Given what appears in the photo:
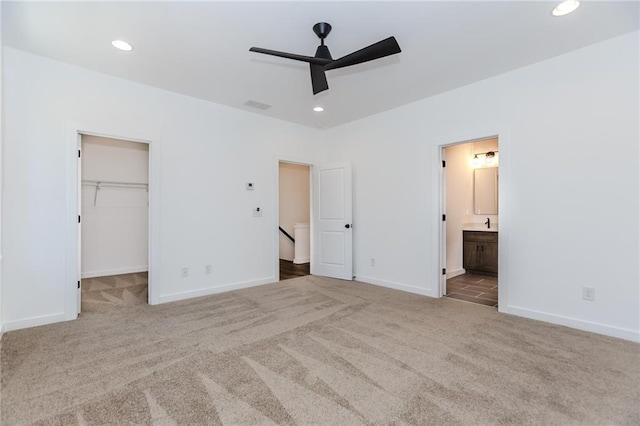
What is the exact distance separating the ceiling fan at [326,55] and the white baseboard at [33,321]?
333 cm

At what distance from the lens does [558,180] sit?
119 inches

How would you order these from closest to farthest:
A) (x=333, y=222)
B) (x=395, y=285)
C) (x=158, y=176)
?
(x=158, y=176)
(x=395, y=285)
(x=333, y=222)

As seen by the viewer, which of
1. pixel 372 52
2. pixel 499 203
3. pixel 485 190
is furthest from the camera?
pixel 485 190

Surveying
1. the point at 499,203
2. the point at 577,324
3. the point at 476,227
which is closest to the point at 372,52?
the point at 499,203

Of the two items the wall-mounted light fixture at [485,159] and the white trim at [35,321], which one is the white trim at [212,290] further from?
the wall-mounted light fixture at [485,159]

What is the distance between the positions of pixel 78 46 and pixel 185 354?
2.99 meters

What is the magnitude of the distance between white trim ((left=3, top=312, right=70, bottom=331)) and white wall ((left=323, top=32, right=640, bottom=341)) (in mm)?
4195

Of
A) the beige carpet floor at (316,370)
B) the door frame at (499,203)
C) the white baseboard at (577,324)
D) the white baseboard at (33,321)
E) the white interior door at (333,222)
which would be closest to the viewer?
the beige carpet floor at (316,370)

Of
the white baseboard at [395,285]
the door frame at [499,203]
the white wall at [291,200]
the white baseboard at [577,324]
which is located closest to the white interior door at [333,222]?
the white baseboard at [395,285]

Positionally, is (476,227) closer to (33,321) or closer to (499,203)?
(499,203)

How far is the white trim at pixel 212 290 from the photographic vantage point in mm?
3816

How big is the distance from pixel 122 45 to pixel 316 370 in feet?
10.8

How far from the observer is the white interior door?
5.02 metres

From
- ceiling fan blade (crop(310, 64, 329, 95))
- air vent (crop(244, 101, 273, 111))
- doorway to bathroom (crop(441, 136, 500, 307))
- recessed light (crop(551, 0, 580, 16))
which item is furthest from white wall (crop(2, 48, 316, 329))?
recessed light (crop(551, 0, 580, 16))
